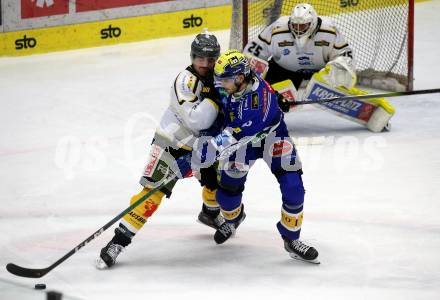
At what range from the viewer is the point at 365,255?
19.2 ft

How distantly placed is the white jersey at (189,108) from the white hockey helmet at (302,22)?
2508 mm

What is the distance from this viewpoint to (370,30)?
9641mm

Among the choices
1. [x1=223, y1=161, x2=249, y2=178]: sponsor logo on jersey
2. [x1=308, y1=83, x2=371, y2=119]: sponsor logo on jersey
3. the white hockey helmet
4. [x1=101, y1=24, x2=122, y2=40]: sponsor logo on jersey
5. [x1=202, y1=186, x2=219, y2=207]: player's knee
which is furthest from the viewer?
[x1=101, y1=24, x2=122, y2=40]: sponsor logo on jersey

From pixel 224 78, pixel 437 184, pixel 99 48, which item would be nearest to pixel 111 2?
pixel 99 48

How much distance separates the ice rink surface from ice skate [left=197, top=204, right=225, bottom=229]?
3.7 inches

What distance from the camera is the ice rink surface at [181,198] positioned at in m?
5.52

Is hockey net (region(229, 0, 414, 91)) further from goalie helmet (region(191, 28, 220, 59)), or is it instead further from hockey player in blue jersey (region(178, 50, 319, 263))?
hockey player in blue jersey (region(178, 50, 319, 263))

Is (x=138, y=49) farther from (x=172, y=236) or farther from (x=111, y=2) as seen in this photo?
(x=172, y=236)

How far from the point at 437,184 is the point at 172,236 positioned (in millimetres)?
1837

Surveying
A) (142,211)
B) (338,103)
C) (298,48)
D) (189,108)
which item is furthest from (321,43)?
(142,211)

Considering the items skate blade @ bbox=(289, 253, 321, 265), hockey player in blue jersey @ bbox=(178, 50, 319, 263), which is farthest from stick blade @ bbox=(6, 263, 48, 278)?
skate blade @ bbox=(289, 253, 321, 265)

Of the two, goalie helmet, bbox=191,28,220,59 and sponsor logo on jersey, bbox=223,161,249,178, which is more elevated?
goalie helmet, bbox=191,28,220,59

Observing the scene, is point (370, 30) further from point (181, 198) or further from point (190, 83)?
point (190, 83)

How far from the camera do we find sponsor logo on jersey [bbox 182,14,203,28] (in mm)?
10766
